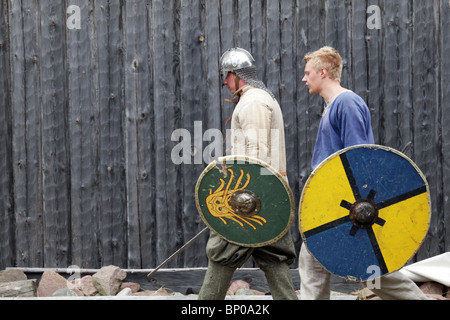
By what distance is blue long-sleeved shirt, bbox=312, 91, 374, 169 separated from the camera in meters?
3.41

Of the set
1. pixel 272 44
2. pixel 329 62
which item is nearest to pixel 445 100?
pixel 272 44

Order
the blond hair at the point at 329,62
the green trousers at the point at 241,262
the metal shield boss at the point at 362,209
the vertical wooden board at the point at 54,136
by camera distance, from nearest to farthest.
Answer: the metal shield boss at the point at 362,209 → the green trousers at the point at 241,262 → the blond hair at the point at 329,62 → the vertical wooden board at the point at 54,136

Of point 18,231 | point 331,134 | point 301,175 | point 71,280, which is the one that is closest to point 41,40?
point 18,231

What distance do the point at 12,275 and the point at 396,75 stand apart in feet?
11.5

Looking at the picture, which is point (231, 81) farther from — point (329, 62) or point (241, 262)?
point (241, 262)

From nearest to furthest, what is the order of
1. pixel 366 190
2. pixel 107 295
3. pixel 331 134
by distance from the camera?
pixel 366 190
pixel 331 134
pixel 107 295

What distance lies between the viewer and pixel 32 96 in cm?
505

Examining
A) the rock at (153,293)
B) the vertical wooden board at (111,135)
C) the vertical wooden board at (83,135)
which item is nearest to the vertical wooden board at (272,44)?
the vertical wooden board at (111,135)

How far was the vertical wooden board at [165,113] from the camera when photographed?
491cm

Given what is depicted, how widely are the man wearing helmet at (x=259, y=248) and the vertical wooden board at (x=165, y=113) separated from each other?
1410mm

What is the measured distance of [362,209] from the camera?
3.17 meters

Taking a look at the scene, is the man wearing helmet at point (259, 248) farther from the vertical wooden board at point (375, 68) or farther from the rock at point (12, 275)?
the rock at point (12, 275)

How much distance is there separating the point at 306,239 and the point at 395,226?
1.58 feet
